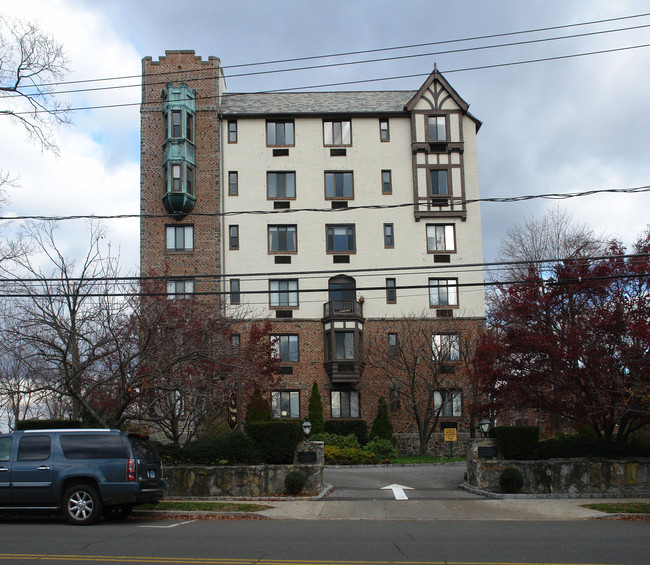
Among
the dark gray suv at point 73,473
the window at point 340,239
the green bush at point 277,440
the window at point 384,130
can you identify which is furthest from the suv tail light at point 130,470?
the window at point 384,130

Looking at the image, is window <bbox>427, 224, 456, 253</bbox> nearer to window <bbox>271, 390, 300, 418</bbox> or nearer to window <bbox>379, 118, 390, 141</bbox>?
window <bbox>379, 118, 390, 141</bbox>

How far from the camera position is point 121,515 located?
620 inches

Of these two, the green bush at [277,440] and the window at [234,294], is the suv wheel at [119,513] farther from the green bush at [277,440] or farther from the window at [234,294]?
the window at [234,294]

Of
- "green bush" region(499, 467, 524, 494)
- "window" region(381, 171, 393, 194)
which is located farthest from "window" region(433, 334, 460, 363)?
"green bush" region(499, 467, 524, 494)

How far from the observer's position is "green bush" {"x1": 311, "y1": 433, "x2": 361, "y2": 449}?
35.8m

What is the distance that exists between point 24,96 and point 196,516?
11.8 m

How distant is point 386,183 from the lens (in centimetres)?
4334

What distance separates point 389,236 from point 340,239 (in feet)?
9.99

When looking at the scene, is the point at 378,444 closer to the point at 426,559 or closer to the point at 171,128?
the point at 171,128

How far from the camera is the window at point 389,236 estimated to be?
42.8 meters

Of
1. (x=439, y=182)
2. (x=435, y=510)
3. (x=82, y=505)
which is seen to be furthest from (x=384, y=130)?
(x=82, y=505)

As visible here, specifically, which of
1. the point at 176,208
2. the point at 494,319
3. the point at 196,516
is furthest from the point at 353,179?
the point at 196,516

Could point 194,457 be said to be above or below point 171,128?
below

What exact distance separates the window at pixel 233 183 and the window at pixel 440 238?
12194mm
